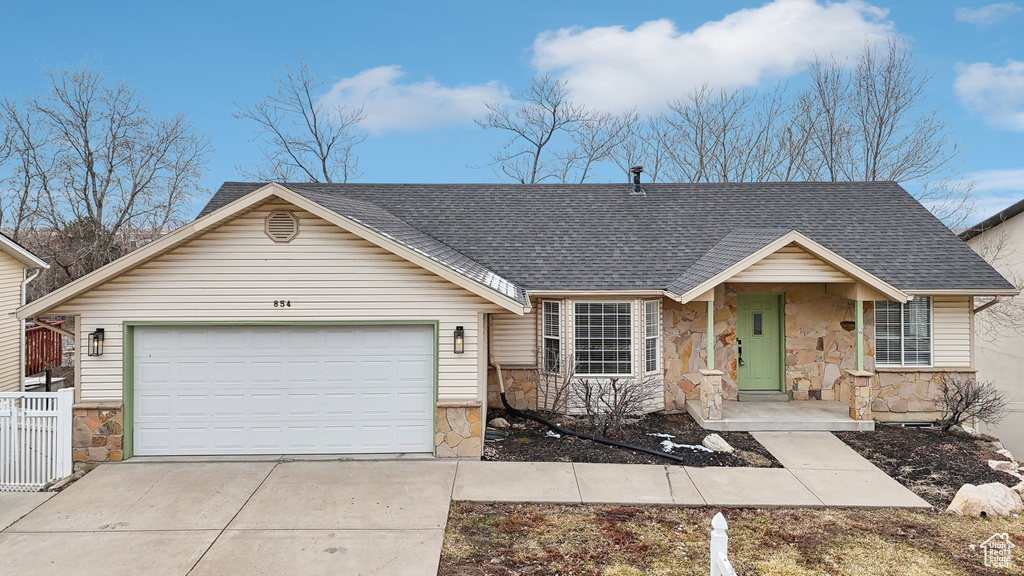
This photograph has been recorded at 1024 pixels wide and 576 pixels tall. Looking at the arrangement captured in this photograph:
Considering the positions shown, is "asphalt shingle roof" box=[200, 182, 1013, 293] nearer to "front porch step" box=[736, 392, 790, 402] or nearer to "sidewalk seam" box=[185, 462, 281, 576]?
"front porch step" box=[736, 392, 790, 402]

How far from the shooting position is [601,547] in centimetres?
602

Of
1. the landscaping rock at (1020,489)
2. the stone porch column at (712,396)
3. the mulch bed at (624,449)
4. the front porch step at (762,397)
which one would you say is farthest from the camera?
the front porch step at (762,397)

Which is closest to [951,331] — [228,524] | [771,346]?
[771,346]

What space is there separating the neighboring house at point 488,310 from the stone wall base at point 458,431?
0.03 metres

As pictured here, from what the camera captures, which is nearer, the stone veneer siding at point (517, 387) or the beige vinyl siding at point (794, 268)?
the beige vinyl siding at point (794, 268)

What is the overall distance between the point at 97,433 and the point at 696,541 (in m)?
8.25

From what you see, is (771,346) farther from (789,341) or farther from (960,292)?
(960,292)

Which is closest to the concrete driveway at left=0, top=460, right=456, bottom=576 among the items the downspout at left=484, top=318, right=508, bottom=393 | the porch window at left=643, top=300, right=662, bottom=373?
the downspout at left=484, top=318, right=508, bottom=393

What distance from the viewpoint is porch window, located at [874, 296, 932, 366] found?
1173 cm

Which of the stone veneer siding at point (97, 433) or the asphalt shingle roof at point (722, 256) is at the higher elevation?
the asphalt shingle roof at point (722, 256)

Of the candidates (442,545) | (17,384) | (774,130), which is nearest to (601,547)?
(442,545)

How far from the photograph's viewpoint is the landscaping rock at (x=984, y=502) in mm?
7051

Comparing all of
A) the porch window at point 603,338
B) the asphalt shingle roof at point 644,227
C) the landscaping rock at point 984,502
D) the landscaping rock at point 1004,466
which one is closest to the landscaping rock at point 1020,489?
the landscaping rock at point 984,502

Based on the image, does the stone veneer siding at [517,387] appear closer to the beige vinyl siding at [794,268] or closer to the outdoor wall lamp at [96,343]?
the beige vinyl siding at [794,268]
